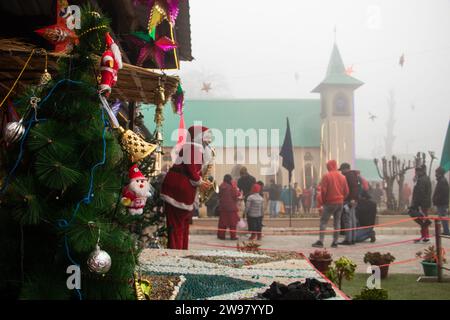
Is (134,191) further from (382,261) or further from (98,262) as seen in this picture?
(382,261)

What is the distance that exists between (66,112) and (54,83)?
0.22 meters

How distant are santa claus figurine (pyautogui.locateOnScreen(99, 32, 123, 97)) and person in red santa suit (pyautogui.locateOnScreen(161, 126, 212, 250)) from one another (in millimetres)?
3120

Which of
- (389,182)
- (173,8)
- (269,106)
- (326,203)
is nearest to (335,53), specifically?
(269,106)

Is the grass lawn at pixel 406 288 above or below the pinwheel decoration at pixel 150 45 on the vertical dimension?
below

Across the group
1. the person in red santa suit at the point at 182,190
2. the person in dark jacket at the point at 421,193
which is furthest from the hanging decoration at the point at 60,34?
the person in dark jacket at the point at 421,193

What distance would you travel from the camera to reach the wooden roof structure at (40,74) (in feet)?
10.2

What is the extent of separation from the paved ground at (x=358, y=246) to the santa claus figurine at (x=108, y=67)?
5403mm

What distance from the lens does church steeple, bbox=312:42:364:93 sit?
37594mm

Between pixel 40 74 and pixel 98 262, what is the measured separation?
208cm

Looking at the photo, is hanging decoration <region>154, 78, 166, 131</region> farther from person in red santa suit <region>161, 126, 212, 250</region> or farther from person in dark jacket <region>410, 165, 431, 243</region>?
person in dark jacket <region>410, 165, 431, 243</region>

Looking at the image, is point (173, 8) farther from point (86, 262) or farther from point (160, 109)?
point (86, 262)

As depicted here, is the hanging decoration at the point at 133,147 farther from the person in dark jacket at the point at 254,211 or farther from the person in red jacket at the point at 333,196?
the person in dark jacket at the point at 254,211

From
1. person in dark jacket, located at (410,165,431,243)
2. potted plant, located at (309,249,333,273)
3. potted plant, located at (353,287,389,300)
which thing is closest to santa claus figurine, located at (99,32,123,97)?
potted plant, located at (353,287,389,300)

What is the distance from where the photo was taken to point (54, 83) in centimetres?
255
